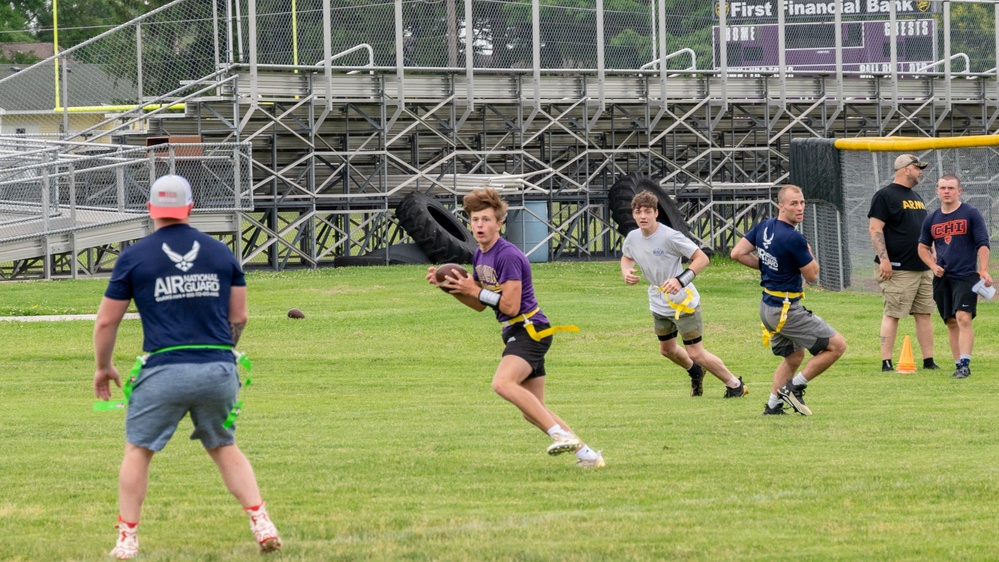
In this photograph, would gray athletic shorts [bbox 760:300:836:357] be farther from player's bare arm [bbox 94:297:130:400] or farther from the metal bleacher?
the metal bleacher

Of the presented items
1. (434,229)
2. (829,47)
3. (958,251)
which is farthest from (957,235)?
(829,47)

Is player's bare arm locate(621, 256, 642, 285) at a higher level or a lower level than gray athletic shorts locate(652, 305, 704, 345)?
higher

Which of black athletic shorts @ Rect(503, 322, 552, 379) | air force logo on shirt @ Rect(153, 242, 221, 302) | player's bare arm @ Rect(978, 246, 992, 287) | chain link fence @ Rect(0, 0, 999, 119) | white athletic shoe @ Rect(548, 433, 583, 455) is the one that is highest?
chain link fence @ Rect(0, 0, 999, 119)

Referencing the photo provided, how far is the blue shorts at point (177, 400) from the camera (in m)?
6.69

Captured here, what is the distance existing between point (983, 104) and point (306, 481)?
3324 cm

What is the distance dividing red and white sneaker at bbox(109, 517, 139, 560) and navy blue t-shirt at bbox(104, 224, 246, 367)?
724 mm

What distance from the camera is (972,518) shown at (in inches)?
293

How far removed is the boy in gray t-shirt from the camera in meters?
12.4

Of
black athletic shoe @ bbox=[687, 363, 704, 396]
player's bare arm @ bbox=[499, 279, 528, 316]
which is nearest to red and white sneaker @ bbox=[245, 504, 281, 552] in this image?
player's bare arm @ bbox=[499, 279, 528, 316]

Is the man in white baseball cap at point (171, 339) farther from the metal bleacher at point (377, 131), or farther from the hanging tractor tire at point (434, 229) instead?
the hanging tractor tire at point (434, 229)

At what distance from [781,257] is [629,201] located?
20.7 metres

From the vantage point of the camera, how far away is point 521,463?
9.40 m

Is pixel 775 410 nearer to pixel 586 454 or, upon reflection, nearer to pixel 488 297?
pixel 586 454

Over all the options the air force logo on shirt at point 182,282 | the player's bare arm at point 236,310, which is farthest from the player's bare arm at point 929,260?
the air force logo on shirt at point 182,282
